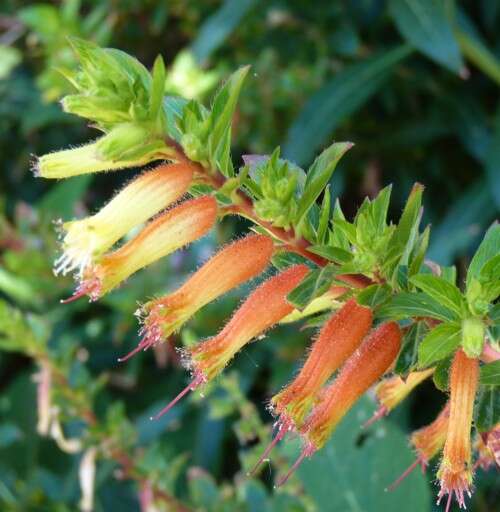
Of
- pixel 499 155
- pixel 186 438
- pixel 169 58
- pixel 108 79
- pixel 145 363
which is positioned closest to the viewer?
pixel 108 79

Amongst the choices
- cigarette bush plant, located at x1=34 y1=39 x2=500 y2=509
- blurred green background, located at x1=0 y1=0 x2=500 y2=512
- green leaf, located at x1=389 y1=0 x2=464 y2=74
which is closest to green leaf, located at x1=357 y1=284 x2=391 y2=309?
cigarette bush plant, located at x1=34 y1=39 x2=500 y2=509

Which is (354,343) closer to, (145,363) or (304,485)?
(304,485)

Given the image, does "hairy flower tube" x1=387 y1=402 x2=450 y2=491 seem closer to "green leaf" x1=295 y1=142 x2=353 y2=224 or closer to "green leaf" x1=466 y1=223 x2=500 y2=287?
"green leaf" x1=466 y1=223 x2=500 y2=287

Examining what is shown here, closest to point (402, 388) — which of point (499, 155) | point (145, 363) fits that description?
point (499, 155)

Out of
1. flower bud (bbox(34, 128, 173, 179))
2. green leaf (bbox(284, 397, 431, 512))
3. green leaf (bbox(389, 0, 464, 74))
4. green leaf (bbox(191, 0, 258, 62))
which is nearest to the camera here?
flower bud (bbox(34, 128, 173, 179))

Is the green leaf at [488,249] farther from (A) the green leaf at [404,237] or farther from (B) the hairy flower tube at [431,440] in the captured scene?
(B) the hairy flower tube at [431,440]

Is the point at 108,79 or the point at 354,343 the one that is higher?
the point at 108,79

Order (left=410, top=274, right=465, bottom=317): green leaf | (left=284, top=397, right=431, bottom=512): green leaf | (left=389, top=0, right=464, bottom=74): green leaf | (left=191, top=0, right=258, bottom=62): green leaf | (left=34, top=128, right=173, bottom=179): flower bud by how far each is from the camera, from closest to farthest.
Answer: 1. (left=34, top=128, right=173, bottom=179): flower bud
2. (left=410, top=274, right=465, bottom=317): green leaf
3. (left=284, top=397, right=431, bottom=512): green leaf
4. (left=389, top=0, right=464, bottom=74): green leaf
5. (left=191, top=0, right=258, bottom=62): green leaf
